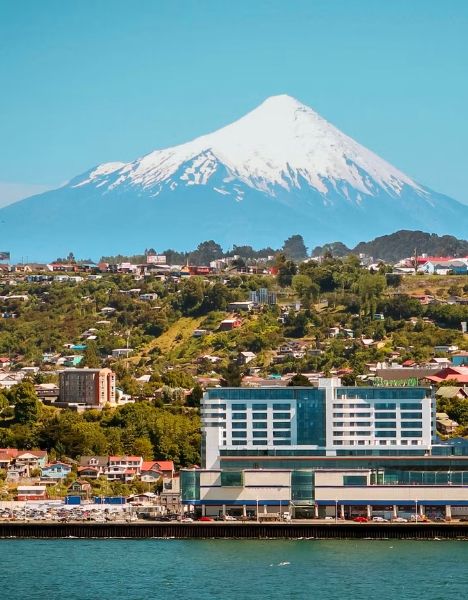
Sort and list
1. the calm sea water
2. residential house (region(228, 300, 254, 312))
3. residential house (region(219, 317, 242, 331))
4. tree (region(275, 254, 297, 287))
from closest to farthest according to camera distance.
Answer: the calm sea water → residential house (region(219, 317, 242, 331)) → residential house (region(228, 300, 254, 312)) → tree (region(275, 254, 297, 287))

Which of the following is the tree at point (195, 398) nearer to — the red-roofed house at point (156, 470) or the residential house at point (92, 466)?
the red-roofed house at point (156, 470)

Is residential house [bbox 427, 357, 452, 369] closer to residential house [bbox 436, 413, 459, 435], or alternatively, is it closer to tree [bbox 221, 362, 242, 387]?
tree [bbox 221, 362, 242, 387]

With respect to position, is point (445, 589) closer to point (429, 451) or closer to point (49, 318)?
point (429, 451)

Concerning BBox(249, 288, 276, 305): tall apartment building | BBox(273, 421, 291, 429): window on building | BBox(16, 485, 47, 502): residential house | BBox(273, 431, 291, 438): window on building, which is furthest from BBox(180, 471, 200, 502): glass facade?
BBox(249, 288, 276, 305): tall apartment building

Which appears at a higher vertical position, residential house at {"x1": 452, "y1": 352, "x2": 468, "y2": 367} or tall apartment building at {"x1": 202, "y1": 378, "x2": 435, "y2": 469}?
residential house at {"x1": 452, "y1": 352, "x2": 468, "y2": 367}

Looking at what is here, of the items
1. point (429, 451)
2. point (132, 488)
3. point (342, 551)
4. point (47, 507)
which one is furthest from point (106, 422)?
point (342, 551)

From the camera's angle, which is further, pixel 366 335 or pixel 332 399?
pixel 366 335

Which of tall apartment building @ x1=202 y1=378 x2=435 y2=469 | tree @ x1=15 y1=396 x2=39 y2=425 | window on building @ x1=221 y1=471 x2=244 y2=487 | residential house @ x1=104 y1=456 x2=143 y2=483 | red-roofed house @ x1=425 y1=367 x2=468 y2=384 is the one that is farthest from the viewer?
red-roofed house @ x1=425 y1=367 x2=468 y2=384
